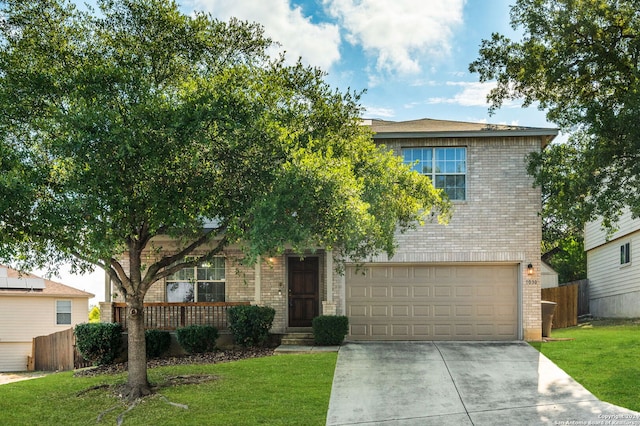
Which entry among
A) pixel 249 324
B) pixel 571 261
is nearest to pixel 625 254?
pixel 571 261

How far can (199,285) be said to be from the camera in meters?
18.6

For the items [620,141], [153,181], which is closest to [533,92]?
[620,141]

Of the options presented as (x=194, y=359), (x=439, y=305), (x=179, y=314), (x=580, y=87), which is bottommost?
(x=194, y=359)

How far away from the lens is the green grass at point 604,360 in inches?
444

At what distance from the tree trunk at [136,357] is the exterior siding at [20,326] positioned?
1693 cm

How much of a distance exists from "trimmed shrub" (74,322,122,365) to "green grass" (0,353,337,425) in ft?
5.93

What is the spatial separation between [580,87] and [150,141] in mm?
11786

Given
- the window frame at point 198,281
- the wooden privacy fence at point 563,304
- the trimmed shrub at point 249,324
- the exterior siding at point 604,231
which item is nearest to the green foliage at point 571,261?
the exterior siding at point 604,231

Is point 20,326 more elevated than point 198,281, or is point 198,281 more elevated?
point 198,281

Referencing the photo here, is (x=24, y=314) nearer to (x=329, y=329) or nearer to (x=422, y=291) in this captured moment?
(x=329, y=329)

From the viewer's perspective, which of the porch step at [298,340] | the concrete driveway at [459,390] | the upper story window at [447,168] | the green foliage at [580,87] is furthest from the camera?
the upper story window at [447,168]

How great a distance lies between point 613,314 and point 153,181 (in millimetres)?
21418

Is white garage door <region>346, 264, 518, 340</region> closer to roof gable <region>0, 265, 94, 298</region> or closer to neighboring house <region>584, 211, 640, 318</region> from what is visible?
neighboring house <region>584, 211, 640, 318</region>

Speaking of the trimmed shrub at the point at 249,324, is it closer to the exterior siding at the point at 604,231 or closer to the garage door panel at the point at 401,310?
the garage door panel at the point at 401,310
